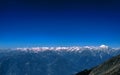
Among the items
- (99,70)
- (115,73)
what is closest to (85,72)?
(99,70)

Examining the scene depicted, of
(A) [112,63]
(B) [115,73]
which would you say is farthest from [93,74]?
(B) [115,73]

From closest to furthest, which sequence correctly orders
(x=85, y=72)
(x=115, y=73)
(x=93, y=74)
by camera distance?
(x=115, y=73) → (x=93, y=74) → (x=85, y=72)

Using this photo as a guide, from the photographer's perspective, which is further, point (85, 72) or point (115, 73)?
point (85, 72)

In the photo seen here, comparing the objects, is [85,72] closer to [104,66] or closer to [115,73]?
[104,66]

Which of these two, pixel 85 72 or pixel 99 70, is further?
pixel 85 72

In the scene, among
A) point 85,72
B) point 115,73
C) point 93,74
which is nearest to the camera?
point 115,73

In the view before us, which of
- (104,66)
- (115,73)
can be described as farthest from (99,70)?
(115,73)

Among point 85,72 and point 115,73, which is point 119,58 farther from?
point 115,73

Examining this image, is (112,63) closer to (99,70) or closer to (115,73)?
(99,70)
